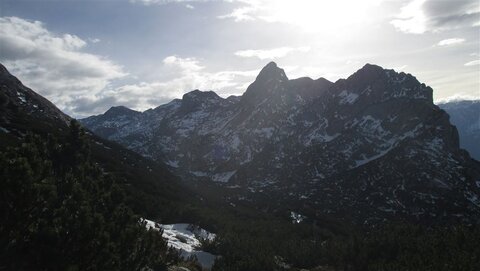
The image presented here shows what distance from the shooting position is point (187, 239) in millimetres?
73438

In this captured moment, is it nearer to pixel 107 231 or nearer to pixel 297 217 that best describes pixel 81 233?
pixel 107 231

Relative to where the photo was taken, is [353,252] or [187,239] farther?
[353,252]

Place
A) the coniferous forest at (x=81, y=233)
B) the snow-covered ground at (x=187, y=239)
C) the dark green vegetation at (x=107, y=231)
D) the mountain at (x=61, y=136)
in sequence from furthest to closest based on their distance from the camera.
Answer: the mountain at (x=61, y=136) → the snow-covered ground at (x=187, y=239) → the dark green vegetation at (x=107, y=231) → the coniferous forest at (x=81, y=233)

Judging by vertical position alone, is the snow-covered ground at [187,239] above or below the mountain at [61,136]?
below

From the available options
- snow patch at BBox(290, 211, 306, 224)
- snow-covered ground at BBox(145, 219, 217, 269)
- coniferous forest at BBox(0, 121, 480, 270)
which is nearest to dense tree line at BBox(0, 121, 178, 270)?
coniferous forest at BBox(0, 121, 480, 270)

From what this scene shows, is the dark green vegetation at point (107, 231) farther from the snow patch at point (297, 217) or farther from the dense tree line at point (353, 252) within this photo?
the snow patch at point (297, 217)

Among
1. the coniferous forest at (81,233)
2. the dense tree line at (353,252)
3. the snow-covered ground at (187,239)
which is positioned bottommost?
the dense tree line at (353,252)

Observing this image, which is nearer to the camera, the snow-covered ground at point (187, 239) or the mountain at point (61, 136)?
the snow-covered ground at point (187, 239)

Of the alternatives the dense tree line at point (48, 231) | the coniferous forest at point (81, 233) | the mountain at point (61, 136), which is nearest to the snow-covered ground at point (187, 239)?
the coniferous forest at point (81, 233)

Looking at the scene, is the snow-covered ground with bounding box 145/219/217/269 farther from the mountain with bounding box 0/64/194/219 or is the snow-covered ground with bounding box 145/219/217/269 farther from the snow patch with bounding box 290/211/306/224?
the snow patch with bounding box 290/211/306/224

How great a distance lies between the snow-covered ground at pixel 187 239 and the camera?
6347 centimetres

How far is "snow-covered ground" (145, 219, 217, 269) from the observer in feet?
208

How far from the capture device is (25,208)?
2814 centimetres

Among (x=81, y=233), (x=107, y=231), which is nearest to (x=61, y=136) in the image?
(x=107, y=231)
